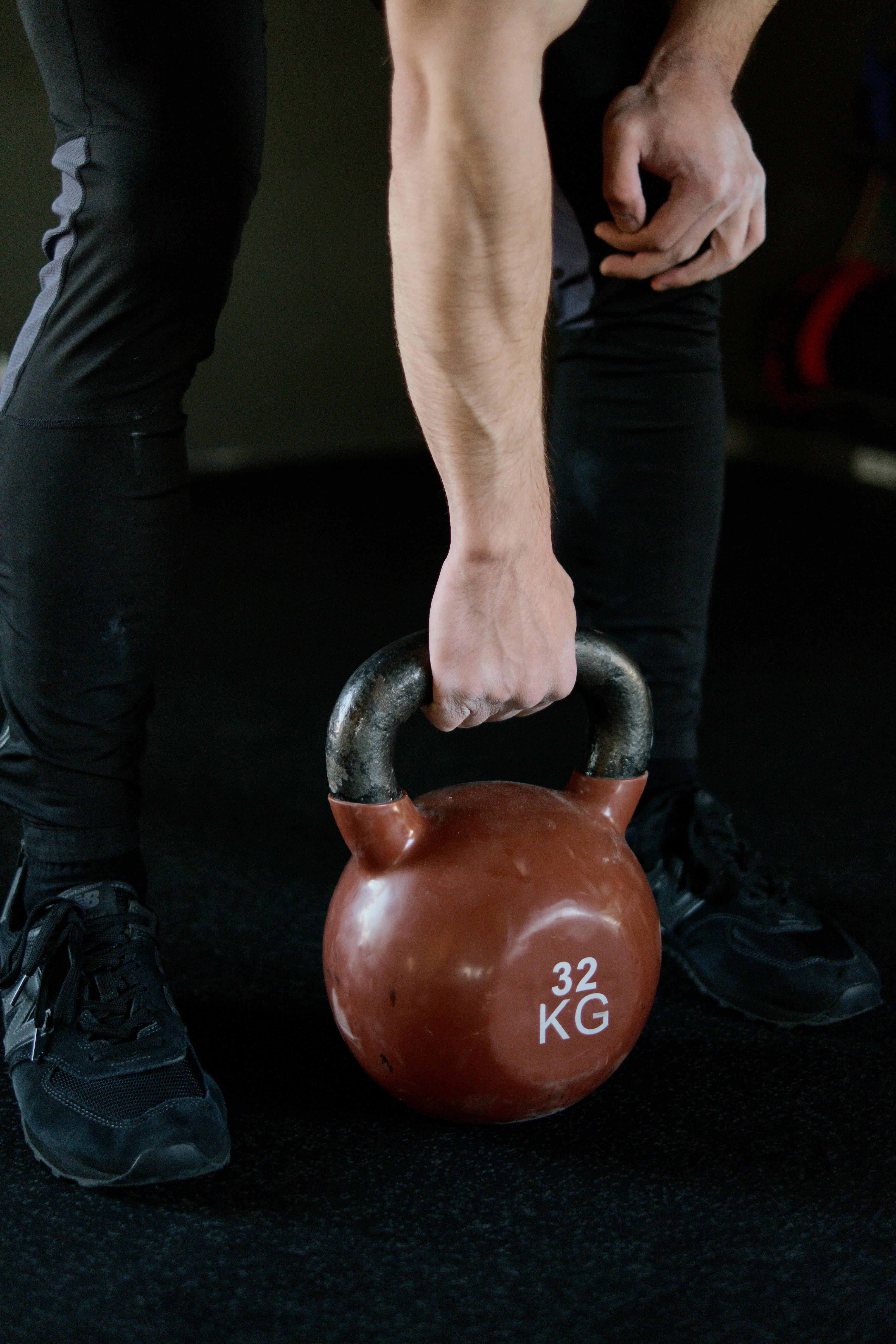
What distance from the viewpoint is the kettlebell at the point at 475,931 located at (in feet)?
2.52

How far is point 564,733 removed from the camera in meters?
1.67

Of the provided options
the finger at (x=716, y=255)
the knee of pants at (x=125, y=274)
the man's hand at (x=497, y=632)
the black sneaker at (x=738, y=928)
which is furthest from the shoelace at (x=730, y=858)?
the knee of pants at (x=125, y=274)

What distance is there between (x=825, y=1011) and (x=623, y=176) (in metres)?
0.72

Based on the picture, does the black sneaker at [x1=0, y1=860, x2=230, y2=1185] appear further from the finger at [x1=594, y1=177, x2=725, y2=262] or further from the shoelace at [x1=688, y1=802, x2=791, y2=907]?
the finger at [x1=594, y1=177, x2=725, y2=262]

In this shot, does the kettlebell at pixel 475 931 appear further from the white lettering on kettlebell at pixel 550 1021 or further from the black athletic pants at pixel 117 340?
the black athletic pants at pixel 117 340

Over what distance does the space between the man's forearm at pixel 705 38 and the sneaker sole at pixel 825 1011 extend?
791mm

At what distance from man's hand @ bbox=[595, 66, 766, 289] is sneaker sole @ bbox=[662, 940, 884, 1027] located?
2.12 ft

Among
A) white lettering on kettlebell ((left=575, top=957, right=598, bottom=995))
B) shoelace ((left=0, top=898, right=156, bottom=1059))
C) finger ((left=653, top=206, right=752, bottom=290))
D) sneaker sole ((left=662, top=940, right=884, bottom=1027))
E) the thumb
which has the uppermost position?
the thumb

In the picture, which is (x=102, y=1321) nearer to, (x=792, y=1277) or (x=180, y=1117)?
(x=180, y=1117)

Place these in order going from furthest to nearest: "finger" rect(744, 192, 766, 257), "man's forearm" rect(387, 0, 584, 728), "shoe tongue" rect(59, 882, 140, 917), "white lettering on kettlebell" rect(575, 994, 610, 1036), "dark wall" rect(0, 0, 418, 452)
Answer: "dark wall" rect(0, 0, 418, 452) < "finger" rect(744, 192, 766, 257) < "shoe tongue" rect(59, 882, 140, 917) < "white lettering on kettlebell" rect(575, 994, 610, 1036) < "man's forearm" rect(387, 0, 584, 728)

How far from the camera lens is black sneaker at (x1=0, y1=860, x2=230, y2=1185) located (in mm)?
809

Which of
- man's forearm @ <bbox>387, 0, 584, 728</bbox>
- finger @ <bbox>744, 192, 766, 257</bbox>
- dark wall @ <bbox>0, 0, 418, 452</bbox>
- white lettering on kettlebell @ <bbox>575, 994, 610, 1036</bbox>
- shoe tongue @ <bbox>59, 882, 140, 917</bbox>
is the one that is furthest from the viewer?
dark wall @ <bbox>0, 0, 418, 452</bbox>

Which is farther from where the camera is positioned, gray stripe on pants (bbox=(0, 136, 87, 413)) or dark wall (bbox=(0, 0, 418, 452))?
dark wall (bbox=(0, 0, 418, 452))

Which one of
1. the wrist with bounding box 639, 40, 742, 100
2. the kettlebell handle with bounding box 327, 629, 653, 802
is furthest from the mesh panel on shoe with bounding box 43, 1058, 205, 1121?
the wrist with bounding box 639, 40, 742, 100
